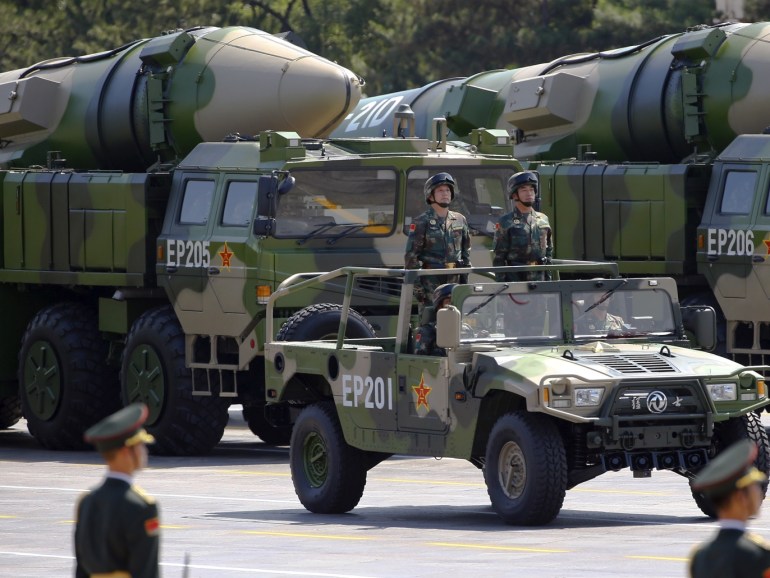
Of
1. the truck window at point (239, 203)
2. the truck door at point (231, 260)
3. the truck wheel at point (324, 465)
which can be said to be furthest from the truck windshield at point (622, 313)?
the truck window at point (239, 203)

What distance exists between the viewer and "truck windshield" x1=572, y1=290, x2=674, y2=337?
13656 mm

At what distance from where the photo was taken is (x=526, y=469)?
40.7 feet

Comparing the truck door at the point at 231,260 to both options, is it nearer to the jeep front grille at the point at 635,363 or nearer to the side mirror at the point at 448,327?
the side mirror at the point at 448,327

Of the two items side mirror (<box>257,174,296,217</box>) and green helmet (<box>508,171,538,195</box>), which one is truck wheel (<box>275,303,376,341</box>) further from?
green helmet (<box>508,171,538,195</box>)

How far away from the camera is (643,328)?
13828 mm

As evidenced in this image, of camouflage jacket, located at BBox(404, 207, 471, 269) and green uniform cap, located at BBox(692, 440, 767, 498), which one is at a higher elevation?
camouflage jacket, located at BBox(404, 207, 471, 269)

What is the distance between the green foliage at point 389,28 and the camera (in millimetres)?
43719

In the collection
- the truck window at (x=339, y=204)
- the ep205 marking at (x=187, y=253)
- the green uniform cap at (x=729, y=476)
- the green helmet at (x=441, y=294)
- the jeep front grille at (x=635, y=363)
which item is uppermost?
the truck window at (x=339, y=204)

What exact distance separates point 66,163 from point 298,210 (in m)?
4.23

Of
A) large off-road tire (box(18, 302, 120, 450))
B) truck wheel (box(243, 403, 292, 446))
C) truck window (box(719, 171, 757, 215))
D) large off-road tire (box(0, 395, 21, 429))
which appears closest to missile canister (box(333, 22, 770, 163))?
truck window (box(719, 171, 757, 215))

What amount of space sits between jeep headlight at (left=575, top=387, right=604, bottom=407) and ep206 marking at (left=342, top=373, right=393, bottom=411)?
170cm

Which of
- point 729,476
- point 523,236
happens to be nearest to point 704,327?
point 523,236

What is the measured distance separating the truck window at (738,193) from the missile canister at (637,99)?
3.41 ft

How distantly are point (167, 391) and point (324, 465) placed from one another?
478 cm
